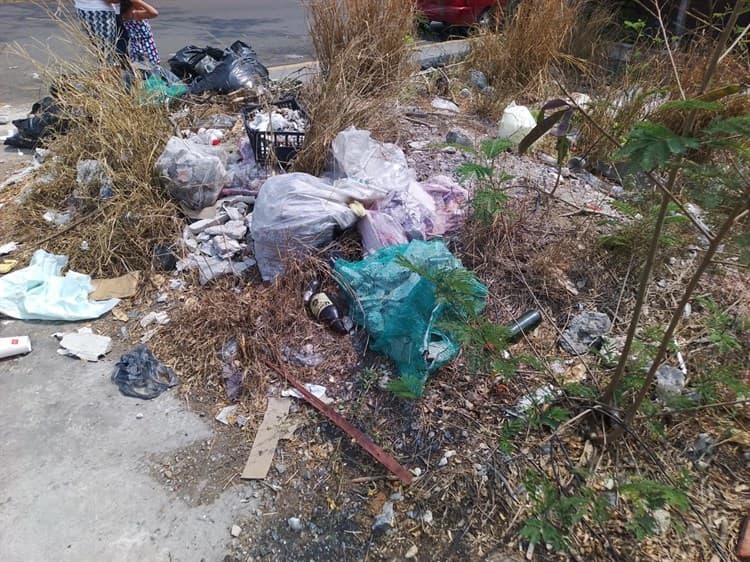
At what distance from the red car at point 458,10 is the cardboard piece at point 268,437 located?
22.5 feet

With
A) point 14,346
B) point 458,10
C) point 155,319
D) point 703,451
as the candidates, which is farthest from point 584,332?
point 458,10

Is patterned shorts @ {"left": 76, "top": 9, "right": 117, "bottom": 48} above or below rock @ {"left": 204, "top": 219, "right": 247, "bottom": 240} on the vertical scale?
above

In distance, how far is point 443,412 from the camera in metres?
1.96

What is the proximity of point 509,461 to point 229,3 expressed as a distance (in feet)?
36.2

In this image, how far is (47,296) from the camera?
2.49 m

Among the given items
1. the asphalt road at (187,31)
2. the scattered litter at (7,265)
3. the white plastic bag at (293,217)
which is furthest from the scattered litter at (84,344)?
the asphalt road at (187,31)

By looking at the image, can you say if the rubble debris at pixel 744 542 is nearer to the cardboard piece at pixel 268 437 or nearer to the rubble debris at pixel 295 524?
the rubble debris at pixel 295 524

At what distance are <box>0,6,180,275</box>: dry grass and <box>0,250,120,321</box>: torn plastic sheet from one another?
14cm

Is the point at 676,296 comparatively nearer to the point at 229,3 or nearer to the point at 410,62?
the point at 410,62

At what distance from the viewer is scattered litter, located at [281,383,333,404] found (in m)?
2.05

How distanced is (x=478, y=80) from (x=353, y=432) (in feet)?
12.8

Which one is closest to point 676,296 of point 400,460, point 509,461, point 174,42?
point 509,461

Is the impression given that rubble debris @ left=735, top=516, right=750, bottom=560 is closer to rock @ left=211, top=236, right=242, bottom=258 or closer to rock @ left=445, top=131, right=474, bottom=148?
rock @ left=211, top=236, right=242, bottom=258

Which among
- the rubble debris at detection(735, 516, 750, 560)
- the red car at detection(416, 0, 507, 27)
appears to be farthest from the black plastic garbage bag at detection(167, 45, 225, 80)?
the rubble debris at detection(735, 516, 750, 560)
